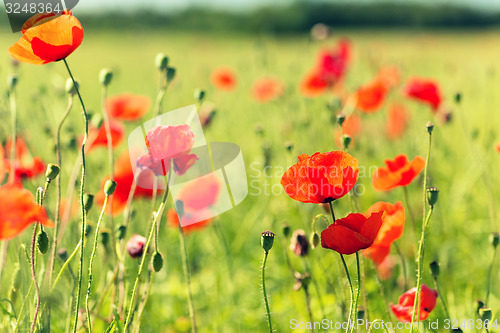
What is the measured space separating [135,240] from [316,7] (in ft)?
79.4

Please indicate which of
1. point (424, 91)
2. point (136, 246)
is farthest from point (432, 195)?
point (424, 91)

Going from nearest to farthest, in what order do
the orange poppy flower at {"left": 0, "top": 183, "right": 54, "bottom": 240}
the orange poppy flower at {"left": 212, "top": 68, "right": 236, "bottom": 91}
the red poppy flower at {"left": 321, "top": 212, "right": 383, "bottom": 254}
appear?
the orange poppy flower at {"left": 0, "top": 183, "right": 54, "bottom": 240}, the red poppy flower at {"left": 321, "top": 212, "right": 383, "bottom": 254}, the orange poppy flower at {"left": 212, "top": 68, "right": 236, "bottom": 91}

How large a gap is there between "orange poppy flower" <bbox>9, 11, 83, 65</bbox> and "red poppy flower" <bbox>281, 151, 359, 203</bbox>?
49 centimetres

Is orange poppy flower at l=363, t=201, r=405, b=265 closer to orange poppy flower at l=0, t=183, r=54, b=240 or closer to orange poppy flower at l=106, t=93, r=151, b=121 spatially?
orange poppy flower at l=0, t=183, r=54, b=240

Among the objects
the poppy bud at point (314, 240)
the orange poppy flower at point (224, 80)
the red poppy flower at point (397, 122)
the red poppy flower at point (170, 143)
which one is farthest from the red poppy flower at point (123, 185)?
the red poppy flower at point (397, 122)

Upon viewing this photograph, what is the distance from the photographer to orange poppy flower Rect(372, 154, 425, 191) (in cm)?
112

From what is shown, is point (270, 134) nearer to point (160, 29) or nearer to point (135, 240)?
point (135, 240)

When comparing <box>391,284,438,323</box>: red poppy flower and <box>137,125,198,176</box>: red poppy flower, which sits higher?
<box>137,125,198,176</box>: red poppy flower

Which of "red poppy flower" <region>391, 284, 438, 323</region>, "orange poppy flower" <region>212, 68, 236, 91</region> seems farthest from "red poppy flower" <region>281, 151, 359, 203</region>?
"orange poppy flower" <region>212, 68, 236, 91</region>

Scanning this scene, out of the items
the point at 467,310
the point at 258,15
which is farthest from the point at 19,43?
the point at 258,15

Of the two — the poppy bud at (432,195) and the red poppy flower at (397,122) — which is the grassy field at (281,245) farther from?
the poppy bud at (432,195)

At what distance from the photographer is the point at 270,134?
322cm

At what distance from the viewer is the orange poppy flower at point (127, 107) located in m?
1.84

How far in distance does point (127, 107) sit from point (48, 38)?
3.01ft
